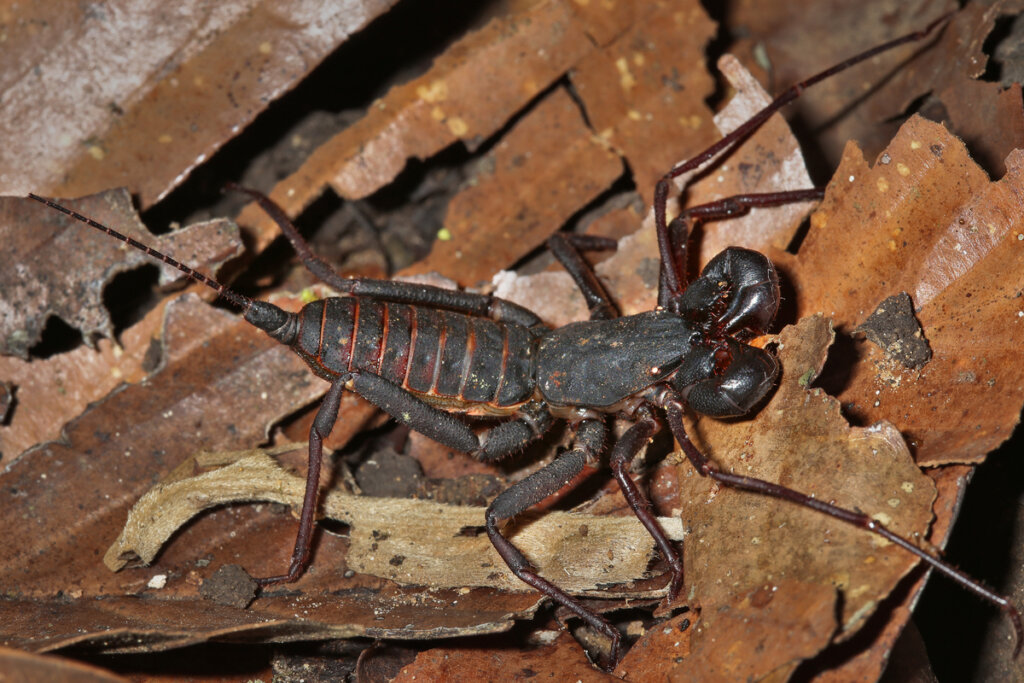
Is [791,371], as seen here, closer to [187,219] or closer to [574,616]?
[574,616]

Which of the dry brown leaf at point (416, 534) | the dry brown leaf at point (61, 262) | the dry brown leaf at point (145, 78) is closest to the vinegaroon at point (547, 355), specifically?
the dry brown leaf at point (416, 534)

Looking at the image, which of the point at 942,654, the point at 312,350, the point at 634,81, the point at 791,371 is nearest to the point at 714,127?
the point at 634,81

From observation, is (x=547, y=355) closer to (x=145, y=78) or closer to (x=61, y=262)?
(x=61, y=262)

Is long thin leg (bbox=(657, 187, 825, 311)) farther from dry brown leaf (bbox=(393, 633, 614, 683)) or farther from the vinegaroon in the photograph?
dry brown leaf (bbox=(393, 633, 614, 683))

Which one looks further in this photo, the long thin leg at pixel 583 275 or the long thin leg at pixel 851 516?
the long thin leg at pixel 583 275

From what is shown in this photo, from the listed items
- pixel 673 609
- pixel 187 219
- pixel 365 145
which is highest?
pixel 187 219

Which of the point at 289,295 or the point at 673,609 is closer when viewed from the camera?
the point at 673,609

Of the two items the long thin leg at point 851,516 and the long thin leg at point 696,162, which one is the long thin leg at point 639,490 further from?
the long thin leg at point 696,162
